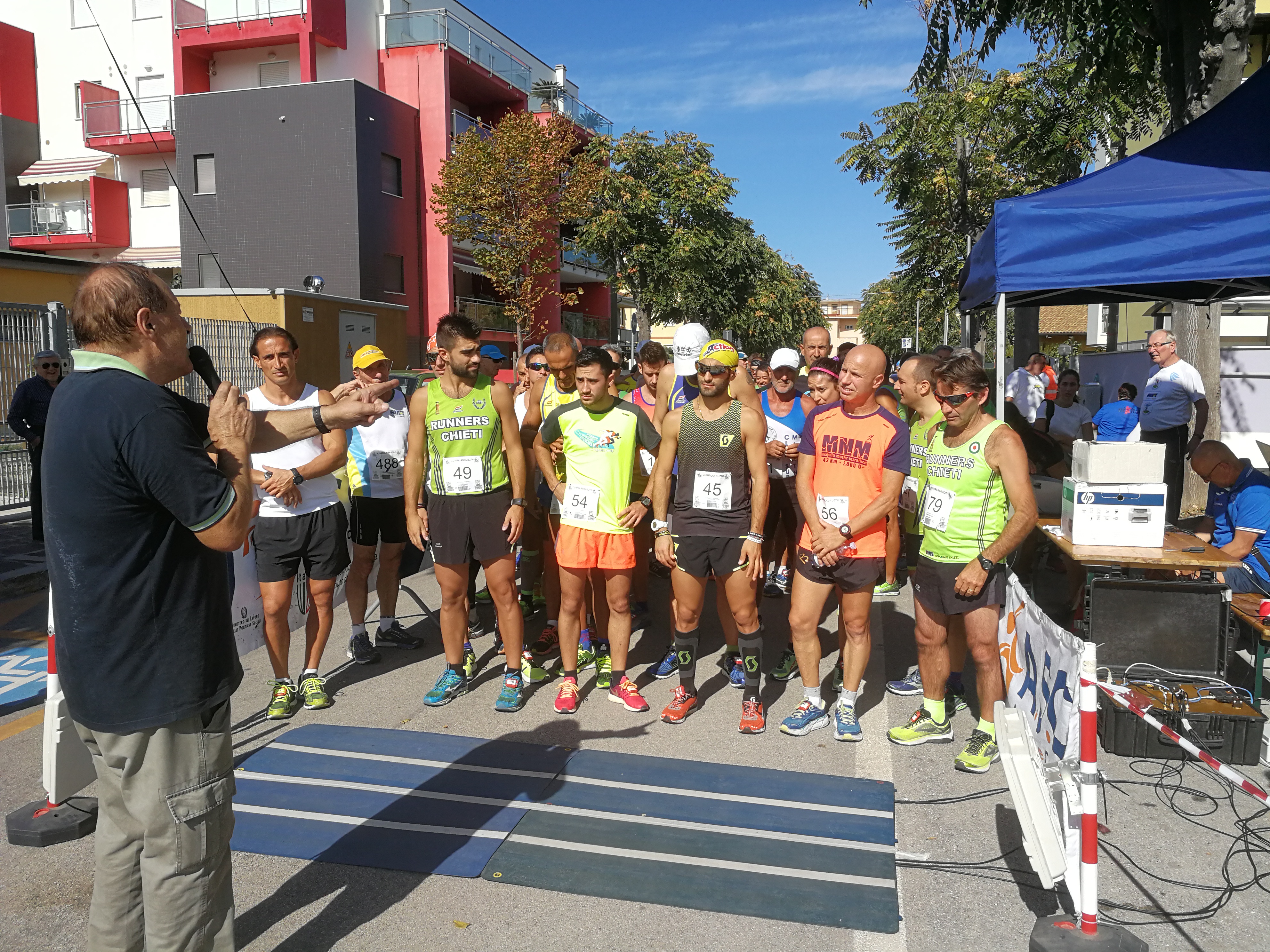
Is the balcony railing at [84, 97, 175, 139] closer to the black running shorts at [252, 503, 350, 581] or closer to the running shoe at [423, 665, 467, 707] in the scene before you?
the black running shorts at [252, 503, 350, 581]

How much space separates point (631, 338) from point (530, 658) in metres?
71.8

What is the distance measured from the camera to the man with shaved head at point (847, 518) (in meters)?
4.72

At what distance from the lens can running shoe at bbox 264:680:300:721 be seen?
5.04 meters

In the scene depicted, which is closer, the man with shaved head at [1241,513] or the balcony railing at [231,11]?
the man with shaved head at [1241,513]

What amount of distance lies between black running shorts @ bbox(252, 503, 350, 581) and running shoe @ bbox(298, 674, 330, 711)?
58 cm

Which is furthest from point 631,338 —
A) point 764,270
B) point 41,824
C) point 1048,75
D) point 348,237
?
point 41,824

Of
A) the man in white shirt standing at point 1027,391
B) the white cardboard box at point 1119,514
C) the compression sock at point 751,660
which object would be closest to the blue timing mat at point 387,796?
the compression sock at point 751,660

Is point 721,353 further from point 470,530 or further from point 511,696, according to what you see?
point 511,696

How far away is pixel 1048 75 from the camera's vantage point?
17266 millimetres

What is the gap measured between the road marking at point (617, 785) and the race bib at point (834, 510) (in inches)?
55.1

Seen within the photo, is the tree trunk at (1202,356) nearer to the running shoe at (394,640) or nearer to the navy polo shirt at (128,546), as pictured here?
the running shoe at (394,640)

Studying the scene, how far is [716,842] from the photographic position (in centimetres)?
371

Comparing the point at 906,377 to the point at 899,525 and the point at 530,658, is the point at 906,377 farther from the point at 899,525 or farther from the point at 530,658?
the point at 530,658

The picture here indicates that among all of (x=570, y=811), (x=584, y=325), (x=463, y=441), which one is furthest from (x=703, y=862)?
(x=584, y=325)
